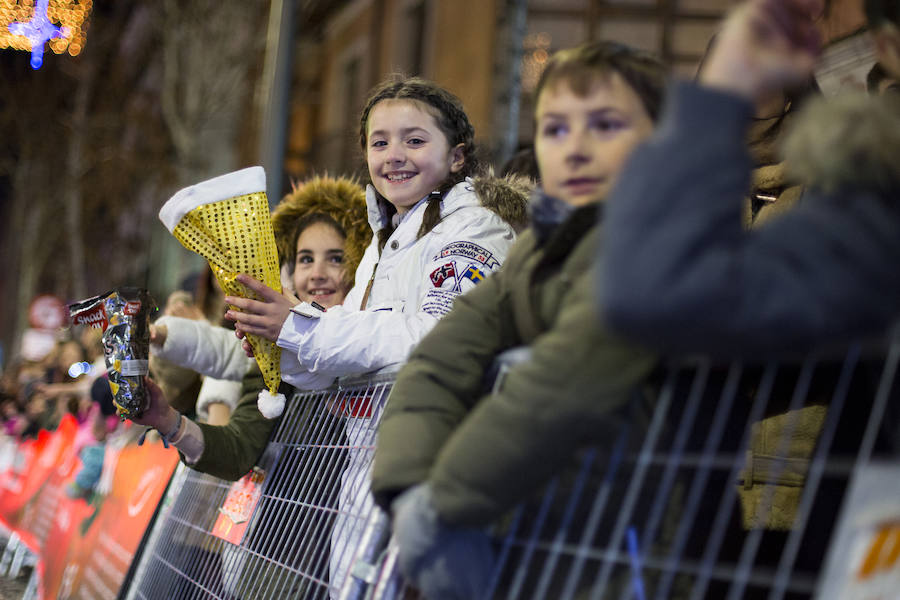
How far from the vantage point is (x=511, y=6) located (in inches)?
539

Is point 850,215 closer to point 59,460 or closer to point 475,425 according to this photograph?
point 475,425

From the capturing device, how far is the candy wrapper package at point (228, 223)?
3.13 m

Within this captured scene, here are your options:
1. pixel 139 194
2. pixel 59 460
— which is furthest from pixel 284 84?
pixel 139 194

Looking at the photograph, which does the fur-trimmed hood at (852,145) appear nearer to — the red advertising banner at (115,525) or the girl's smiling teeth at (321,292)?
the girl's smiling teeth at (321,292)

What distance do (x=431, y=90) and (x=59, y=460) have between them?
405 centimetres

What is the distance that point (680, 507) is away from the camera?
181 cm

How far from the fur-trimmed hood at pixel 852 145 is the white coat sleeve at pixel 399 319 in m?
1.45

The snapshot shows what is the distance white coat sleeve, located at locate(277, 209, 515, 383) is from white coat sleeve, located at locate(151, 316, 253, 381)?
3.96 ft

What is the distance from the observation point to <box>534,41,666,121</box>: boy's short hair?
1.99 metres

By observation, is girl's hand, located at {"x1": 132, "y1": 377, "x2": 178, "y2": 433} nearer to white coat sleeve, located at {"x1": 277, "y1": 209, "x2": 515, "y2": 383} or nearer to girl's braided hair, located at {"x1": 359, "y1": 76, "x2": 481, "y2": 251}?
white coat sleeve, located at {"x1": 277, "y1": 209, "x2": 515, "y2": 383}

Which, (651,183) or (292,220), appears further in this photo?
(292,220)

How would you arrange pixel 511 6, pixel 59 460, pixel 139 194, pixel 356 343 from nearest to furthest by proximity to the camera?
pixel 356 343, pixel 59 460, pixel 511 6, pixel 139 194

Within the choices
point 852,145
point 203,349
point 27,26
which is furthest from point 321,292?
point 27,26

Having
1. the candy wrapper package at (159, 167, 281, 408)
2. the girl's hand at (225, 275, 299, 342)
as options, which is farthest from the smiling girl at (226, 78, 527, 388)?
the candy wrapper package at (159, 167, 281, 408)
